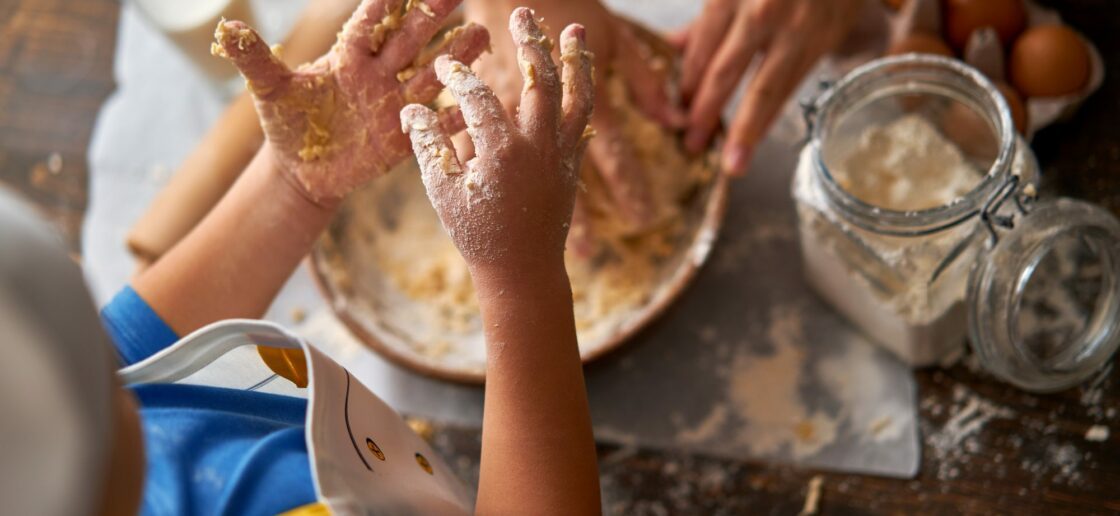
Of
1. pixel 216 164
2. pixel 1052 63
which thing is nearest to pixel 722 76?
pixel 1052 63

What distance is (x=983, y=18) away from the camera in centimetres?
83

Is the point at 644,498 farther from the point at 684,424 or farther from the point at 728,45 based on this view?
the point at 728,45

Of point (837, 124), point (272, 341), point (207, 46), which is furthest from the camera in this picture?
point (207, 46)

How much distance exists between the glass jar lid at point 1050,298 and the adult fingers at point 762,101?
22cm

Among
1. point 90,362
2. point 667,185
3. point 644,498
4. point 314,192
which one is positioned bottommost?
point 644,498

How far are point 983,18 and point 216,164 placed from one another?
72 cm

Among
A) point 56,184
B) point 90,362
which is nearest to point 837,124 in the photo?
point 90,362

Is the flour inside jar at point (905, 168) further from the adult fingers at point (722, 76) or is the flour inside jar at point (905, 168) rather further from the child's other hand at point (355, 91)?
the child's other hand at point (355, 91)

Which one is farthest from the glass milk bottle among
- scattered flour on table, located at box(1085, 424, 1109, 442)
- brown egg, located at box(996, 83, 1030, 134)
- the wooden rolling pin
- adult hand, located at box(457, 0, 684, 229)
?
scattered flour on table, located at box(1085, 424, 1109, 442)

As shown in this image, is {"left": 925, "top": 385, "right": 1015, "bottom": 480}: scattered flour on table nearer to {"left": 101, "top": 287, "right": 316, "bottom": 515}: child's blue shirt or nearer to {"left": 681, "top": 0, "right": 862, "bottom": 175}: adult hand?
{"left": 681, "top": 0, "right": 862, "bottom": 175}: adult hand

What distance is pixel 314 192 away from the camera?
66 centimetres

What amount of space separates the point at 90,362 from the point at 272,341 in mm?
165

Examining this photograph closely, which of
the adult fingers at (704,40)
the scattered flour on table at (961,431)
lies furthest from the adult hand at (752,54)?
the scattered flour on table at (961,431)

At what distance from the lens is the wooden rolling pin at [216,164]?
852mm
